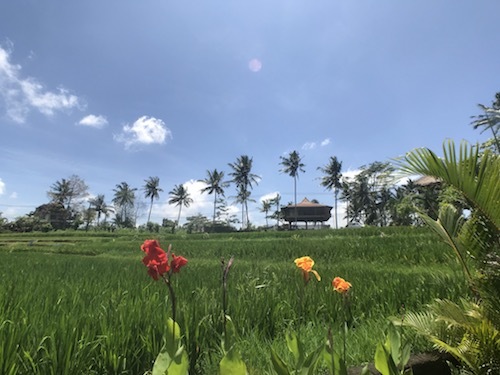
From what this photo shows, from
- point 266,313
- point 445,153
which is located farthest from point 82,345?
point 445,153

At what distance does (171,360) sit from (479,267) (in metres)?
2.97

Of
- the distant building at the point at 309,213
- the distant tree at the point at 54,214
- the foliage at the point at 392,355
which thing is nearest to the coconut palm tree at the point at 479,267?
the foliage at the point at 392,355

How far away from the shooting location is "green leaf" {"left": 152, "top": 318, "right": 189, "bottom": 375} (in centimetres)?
116

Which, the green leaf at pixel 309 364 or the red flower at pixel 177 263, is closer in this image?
the green leaf at pixel 309 364

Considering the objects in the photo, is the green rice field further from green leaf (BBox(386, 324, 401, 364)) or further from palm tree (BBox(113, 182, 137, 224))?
palm tree (BBox(113, 182, 137, 224))

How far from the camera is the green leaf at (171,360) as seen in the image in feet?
3.81

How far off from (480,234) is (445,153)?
861 mm

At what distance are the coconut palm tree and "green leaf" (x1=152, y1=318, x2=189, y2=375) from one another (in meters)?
1.89

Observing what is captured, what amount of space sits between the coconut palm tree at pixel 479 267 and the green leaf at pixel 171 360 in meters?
1.89

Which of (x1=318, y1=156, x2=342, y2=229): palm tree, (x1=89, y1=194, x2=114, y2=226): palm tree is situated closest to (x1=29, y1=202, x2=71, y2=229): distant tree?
(x1=89, y1=194, x2=114, y2=226): palm tree

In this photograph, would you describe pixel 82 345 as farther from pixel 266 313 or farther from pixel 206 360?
pixel 266 313

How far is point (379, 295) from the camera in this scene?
12.9 ft

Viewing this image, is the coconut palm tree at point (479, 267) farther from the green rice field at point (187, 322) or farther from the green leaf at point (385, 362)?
the green leaf at point (385, 362)

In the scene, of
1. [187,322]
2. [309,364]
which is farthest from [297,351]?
[187,322]
